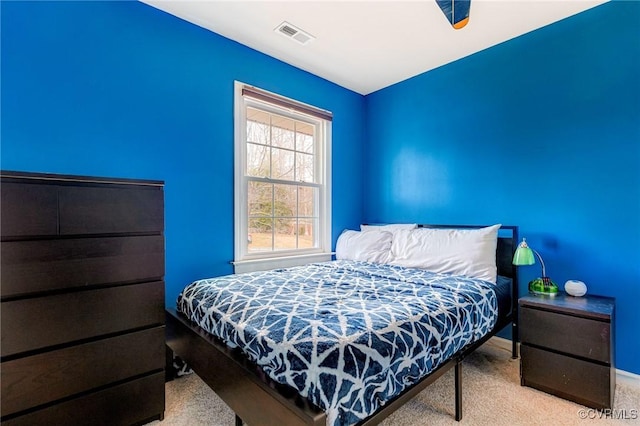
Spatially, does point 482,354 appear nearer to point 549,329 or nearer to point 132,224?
point 549,329

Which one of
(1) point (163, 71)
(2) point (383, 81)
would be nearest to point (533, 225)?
(2) point (383, 81)

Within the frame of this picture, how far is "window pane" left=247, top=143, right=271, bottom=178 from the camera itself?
2791mm

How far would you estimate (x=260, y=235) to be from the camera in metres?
2.84

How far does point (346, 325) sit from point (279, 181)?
1.93 metres

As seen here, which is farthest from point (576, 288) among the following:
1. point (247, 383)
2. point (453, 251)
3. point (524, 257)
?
point (247, 383)

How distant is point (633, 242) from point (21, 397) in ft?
11.3

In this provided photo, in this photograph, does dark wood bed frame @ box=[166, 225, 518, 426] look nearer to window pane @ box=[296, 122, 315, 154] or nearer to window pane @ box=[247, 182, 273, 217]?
window pane @ box=[247, 182, 273, 217]

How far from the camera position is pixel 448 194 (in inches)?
Answer: 118

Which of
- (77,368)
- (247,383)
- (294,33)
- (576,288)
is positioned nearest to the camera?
(247,383)

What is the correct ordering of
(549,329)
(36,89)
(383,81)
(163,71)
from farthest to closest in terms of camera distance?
(383,81) < (163,71) < (549,329) < (36,89)

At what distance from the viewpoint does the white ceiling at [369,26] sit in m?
2.16

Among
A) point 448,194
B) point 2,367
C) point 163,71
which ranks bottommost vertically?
point 2,367

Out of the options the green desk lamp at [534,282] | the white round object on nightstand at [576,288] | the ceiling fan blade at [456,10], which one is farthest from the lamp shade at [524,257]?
the ceiling fan blade at [456,10]

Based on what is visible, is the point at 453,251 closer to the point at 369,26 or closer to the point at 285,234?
the point at 285,234
